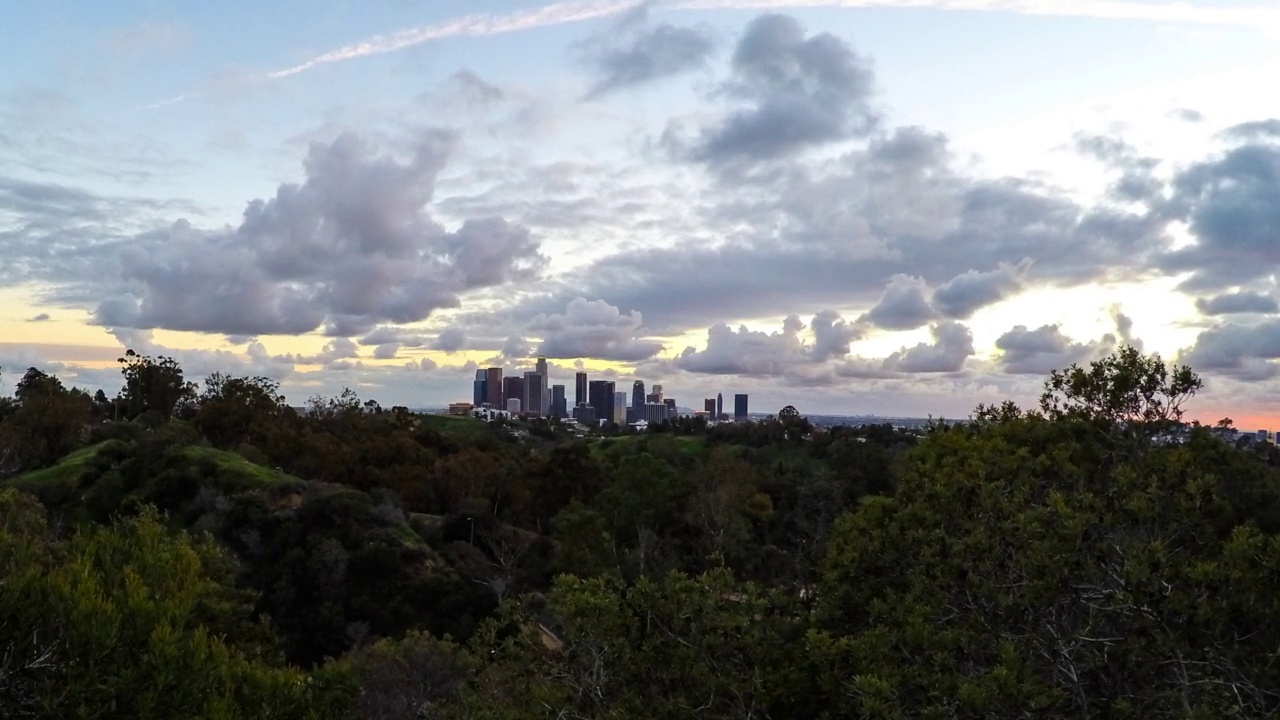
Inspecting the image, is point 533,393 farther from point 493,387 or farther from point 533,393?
point 493,387

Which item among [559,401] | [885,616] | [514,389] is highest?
[514,389]

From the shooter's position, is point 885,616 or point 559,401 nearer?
point 885,616

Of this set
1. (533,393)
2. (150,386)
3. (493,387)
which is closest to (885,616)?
(150,386)

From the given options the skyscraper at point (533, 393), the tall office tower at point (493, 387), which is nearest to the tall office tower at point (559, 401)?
the skyscraper at point (533, 393)

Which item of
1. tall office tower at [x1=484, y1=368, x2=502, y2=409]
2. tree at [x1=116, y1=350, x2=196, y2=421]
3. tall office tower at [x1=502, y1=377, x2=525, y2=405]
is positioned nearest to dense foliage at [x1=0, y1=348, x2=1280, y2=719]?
tree at [x1=116, y1=350, x2=196, y2=421]

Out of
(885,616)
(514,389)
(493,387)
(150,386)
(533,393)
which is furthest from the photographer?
(493,387)

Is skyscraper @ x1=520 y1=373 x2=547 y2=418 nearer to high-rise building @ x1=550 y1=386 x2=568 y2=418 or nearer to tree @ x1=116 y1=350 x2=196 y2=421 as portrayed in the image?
high-rise building @ x1=550 y1=386 x2=568 y2=418

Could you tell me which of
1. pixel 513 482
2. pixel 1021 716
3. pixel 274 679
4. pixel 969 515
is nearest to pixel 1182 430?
pixel 969 515

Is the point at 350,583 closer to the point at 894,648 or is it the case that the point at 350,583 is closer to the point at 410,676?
the point at 410,676
